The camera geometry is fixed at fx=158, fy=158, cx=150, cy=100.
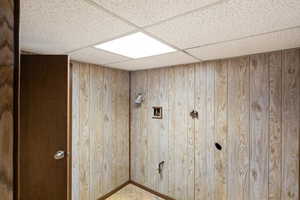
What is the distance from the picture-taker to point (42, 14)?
0.97m

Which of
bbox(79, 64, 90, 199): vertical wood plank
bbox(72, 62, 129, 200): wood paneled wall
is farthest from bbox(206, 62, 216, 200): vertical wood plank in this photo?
bbox(79, 64, 90, 199): vertical wood plank

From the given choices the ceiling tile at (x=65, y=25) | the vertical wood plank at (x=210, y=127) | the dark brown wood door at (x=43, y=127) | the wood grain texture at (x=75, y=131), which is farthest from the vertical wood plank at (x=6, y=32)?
the vertical wood plank at (x=210, y=127)

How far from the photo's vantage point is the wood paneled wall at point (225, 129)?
1698 mm

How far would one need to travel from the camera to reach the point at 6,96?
51 centimetres

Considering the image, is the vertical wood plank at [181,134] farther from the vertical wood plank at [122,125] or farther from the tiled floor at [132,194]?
the vertical wood plank at [122,125]

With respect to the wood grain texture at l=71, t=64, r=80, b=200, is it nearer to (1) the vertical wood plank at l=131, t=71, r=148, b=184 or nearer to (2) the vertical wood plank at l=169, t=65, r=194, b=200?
(1) the vertical wood plank at l=131, t=71, r=148, b=184

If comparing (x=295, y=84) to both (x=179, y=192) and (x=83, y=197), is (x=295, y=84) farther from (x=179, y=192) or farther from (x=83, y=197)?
(x=83, y=197)

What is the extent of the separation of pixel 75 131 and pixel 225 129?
2.02 meters

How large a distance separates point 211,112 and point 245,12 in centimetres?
143

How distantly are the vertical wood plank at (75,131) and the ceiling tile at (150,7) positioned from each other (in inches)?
58.6

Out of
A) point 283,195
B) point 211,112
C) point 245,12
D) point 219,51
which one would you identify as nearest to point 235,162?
point 283,195

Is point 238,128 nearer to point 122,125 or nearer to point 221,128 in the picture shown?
point 221,128

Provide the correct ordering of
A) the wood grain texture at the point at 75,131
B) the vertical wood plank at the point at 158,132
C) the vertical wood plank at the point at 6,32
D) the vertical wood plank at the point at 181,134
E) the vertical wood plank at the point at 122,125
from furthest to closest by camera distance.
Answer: the vertical wood plank at the point at 122,125, the vertical wood plank at the point at 158,132, the vertical wood plank at the point at 181,134, the wood grain texture at the point at 75,131, the vertical wood plank at the point at 6,32

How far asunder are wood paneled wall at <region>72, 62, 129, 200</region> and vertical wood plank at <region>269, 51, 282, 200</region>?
218 centimetres
